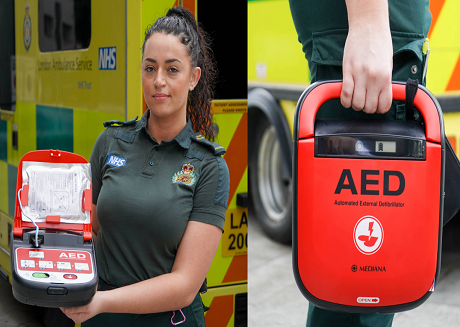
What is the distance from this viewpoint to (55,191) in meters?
1.34

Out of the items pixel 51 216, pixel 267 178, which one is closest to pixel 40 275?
pixel 51 216

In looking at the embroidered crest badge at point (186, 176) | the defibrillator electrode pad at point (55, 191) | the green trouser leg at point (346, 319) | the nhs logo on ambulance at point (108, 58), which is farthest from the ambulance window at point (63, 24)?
the green trouser leg at point (346, 319)

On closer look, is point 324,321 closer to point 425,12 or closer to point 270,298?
point 425,12

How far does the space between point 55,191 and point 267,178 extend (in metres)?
3.91

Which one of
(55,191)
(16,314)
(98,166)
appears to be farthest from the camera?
(16,314)

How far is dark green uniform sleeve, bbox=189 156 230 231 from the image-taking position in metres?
1.57

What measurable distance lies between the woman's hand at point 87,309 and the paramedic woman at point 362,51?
0.59 meters

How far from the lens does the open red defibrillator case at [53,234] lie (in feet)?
4.00

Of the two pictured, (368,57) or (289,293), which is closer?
(368,57)

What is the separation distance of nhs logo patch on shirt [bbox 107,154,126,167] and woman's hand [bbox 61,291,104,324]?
0.38 meters

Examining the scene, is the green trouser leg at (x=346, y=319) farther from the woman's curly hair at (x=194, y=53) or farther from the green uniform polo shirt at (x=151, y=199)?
the woman's curly hair at (x=194, y=53)

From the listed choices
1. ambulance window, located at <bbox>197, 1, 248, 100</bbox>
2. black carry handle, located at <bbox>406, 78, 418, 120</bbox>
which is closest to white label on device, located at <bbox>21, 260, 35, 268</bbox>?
black carry handle, located at <bbox>406, 78, 418, 120</bbox>

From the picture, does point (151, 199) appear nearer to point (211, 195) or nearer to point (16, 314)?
point (211, 195)

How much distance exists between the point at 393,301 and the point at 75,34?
1905 millimetres
